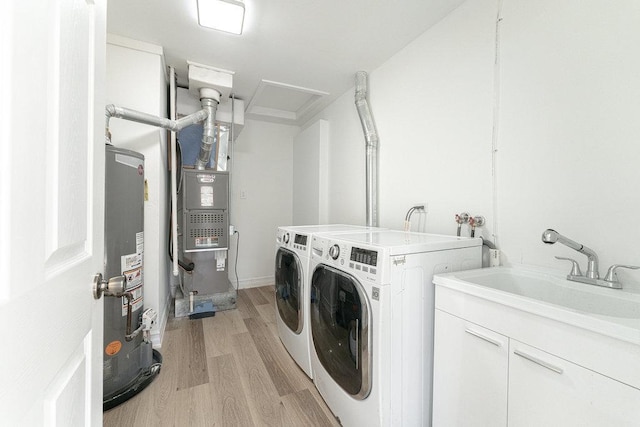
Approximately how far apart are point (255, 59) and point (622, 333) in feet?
8.94

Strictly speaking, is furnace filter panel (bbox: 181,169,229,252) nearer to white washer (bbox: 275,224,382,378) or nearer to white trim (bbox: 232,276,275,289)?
white washer (bbox: 275,224,382,378)

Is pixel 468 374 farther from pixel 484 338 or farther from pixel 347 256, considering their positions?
pixel 347 256

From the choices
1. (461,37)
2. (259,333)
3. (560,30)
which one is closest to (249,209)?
(259,333)

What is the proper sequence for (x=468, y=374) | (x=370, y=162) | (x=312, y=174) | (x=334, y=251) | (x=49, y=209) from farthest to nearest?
(x=312, y=174) → (x=370, y=162) → (x=334, y=251) → (x=468, y=374) → (x=49, y=209)

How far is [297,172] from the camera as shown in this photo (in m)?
3.86

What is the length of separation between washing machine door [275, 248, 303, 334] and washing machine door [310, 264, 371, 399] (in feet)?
0.65

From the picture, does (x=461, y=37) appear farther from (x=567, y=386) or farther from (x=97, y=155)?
(x=97, y=155)

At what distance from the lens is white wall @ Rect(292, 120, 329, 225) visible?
323 centimetres

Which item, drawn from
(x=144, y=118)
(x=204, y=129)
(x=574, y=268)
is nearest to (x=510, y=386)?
(x=574, y=268)

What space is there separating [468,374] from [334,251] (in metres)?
0.78

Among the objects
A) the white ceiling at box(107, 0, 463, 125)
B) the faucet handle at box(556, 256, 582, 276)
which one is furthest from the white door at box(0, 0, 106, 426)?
the faucet handle at box(556, 256, 582, 276)

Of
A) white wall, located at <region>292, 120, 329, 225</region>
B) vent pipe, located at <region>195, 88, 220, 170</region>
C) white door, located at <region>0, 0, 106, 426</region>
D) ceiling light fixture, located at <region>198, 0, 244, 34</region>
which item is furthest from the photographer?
white wall, located at <region>292, 120, 329, 225</region>

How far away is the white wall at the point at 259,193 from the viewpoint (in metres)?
3.69

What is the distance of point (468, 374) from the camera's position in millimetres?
1049
